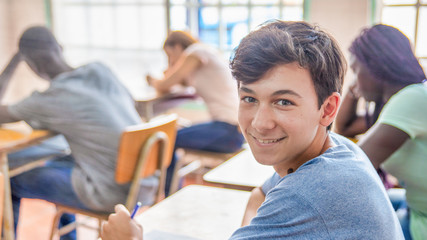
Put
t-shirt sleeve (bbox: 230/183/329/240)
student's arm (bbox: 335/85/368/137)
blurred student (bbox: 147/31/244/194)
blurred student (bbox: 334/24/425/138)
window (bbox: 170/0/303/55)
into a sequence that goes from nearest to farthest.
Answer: t-shirt sleeve (bbox: 230/183/329/240) → blurred student (bbox: 334/24/425/138) → student's arm (bbox: 335/85/368/137) → blurred student (bbox: 147/31/244/194) → window (bbox: 170/0/303/55)

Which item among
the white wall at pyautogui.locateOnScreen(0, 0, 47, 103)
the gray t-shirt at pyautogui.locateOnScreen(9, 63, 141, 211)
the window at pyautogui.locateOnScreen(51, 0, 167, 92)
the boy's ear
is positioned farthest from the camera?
the window at pyautogui.locateOnScreen(51, 0, 167, 92)

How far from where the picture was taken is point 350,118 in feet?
6.82

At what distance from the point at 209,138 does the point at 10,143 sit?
1.22 metres

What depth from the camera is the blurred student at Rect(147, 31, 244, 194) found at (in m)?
2.69

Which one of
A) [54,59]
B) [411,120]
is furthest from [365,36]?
[54,59]

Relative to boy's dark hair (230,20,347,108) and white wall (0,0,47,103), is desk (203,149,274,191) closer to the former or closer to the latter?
A: boy's dark hair (230,20,347,108)

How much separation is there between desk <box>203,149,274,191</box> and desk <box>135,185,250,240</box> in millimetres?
102

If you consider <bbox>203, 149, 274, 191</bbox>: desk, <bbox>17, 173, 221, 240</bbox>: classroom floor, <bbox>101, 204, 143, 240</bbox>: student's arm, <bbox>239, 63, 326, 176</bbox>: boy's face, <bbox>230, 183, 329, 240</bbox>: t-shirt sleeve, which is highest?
<bbox>239, 63, 326, 176</bbox>: boy's face

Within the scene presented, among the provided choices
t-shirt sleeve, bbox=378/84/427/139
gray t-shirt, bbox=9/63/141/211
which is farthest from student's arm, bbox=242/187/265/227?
gray t-shirt, bbox=9/63/141/211

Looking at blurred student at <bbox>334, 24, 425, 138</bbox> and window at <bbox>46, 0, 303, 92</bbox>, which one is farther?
window at <bbox>46, 0, 303, 92</bbox>

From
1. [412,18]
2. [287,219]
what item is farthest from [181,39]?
[287,219]

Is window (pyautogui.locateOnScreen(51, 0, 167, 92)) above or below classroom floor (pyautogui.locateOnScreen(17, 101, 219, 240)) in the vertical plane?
above

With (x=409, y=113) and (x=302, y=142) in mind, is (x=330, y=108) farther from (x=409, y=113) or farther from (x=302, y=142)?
(x=409, y=113)

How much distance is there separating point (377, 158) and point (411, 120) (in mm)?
146
